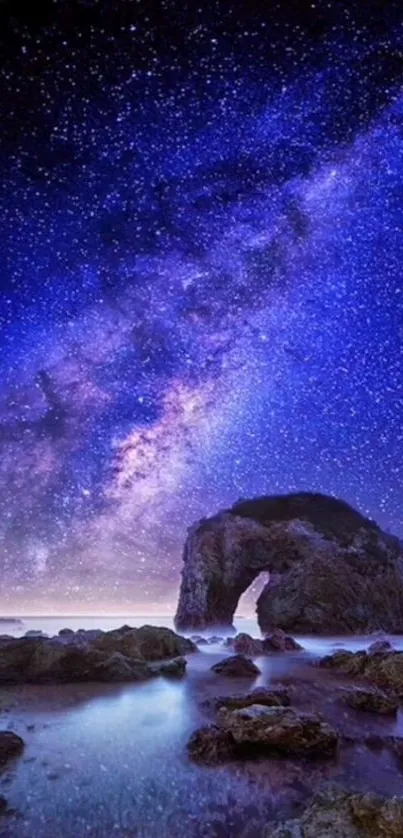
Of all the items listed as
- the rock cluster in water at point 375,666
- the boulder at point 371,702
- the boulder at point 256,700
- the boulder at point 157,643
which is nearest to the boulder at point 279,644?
the boulder at point 157,643

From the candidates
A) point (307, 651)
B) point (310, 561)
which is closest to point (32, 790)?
point (307, 651)

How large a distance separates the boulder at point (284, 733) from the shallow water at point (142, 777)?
1.05ft

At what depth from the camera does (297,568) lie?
39281 mm

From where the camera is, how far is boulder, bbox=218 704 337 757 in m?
7.02

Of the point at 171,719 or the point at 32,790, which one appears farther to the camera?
the point at 171,719

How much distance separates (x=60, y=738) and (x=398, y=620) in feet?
134

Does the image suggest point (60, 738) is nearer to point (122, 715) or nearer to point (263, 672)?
point (122, 715)

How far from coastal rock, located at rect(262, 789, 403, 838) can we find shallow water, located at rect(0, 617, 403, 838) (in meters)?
0.51

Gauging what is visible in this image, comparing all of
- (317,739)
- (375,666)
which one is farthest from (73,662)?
(375,666)

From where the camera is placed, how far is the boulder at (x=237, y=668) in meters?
14.7

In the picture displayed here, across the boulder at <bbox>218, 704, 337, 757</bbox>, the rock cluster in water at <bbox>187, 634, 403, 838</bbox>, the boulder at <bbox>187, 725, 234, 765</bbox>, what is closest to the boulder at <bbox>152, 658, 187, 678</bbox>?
the rock cluster in water at <bbox>187, 634, 403, 838</bbox>

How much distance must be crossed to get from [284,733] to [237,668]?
8574 mm

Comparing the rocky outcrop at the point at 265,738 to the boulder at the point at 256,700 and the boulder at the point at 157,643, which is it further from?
the boulder at the point at 157,643

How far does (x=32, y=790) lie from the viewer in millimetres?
5648
